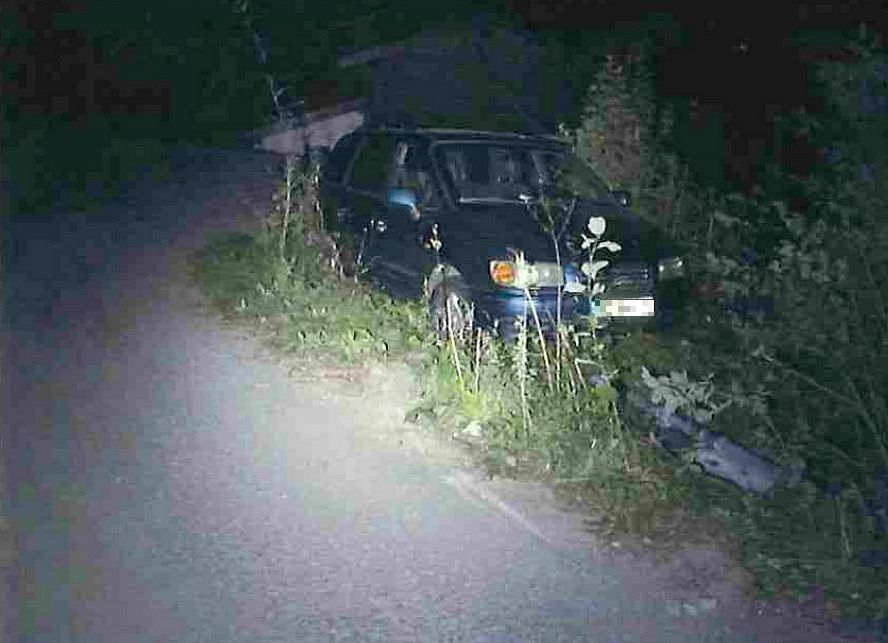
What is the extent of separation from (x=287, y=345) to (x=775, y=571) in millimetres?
5487

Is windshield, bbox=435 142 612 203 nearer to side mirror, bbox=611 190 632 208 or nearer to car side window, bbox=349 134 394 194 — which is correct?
side mirror, bbox=611 190 632 208

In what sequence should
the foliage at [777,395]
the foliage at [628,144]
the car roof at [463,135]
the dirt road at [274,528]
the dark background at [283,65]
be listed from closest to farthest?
the dirt road at [274,528], the foliage at [777,395], the car roof at [463,135], the foliage at [628,144], the dark background at [283,65]

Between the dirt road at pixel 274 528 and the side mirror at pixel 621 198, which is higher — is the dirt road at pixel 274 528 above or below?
above

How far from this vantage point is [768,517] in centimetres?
736

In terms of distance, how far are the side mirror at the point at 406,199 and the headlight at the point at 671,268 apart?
205 cm

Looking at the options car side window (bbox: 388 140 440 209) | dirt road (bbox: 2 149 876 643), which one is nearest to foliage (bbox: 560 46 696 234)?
car side window (bbox: 388 140 440 209)

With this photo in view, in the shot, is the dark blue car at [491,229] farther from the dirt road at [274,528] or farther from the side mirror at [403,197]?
the dirt road at [274,528]

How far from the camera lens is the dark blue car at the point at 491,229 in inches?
421

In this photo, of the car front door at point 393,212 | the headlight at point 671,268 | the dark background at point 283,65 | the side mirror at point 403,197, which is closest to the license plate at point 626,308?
the headlight at point 671,268

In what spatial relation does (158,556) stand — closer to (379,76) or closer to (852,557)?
(852,557)

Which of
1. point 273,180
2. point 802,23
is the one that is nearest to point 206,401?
point 273,180

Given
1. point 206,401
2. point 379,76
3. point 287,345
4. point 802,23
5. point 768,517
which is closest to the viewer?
point 768,517

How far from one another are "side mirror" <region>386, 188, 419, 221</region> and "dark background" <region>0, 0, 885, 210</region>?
257 inches

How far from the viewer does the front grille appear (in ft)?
35.6
